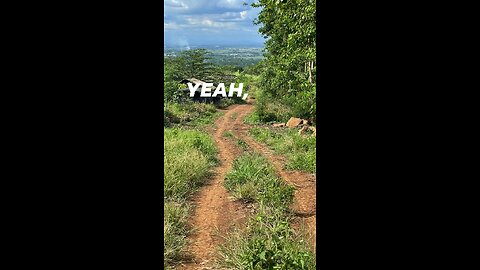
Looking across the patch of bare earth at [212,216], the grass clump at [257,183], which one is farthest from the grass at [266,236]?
the patch of bare earth at [212,216]

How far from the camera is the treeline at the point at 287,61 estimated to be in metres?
3.70

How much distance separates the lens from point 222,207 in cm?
335

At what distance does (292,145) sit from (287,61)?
2.73 feet

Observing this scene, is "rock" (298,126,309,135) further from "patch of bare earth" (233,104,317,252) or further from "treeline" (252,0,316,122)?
"patch of bare earth" (233,104,317,252)

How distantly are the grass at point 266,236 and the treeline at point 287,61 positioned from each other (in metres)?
1.04

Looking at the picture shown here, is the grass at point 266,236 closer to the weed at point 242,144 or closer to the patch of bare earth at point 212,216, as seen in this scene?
the patch of bare earth at point 212,216

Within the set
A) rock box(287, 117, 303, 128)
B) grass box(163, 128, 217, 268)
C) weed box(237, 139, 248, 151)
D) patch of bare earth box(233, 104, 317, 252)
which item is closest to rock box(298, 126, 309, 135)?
rock box(287, 117, 303, 128)

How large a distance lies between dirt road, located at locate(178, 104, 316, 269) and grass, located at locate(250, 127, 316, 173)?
0.25 feet
